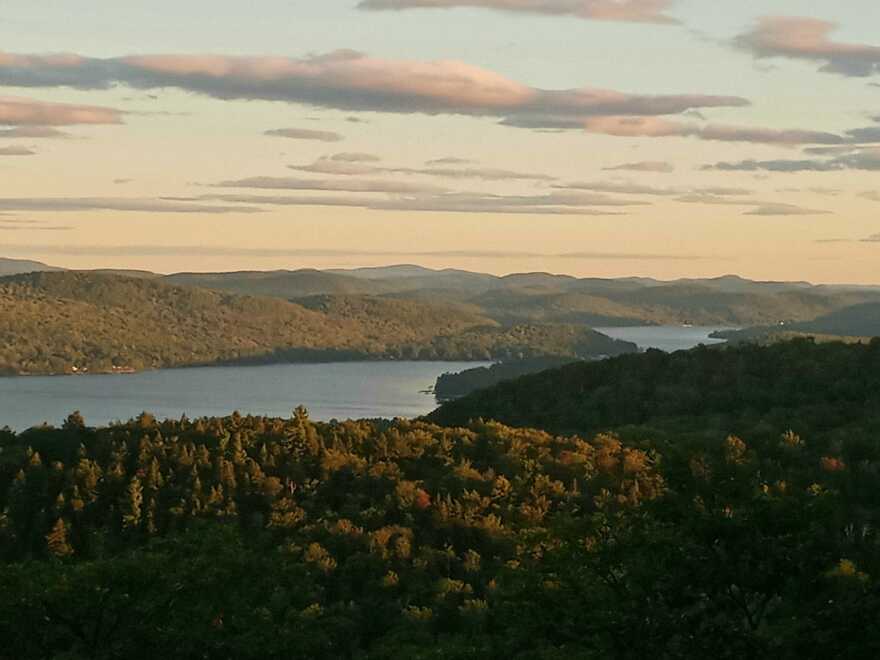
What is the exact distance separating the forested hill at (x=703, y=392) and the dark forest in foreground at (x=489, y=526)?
1.74 ft

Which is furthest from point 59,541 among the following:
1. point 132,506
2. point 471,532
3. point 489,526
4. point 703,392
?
point 703,392

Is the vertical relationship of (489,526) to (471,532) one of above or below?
above

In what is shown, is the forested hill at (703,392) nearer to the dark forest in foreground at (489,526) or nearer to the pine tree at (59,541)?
the dark forest in foreground at (489,526)

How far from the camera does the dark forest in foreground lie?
3244cm

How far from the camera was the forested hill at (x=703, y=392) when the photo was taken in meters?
158

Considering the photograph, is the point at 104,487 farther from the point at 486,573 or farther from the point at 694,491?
the point at 694,491

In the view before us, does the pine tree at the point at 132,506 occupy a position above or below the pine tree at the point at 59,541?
above

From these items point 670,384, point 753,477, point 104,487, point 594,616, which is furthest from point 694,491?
point 670,384

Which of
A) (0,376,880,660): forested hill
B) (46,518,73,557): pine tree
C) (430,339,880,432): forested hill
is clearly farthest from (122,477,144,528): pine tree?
(430,339,880,432): forested hill

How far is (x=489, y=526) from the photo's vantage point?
3625 inches

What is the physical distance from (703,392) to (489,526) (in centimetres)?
8896

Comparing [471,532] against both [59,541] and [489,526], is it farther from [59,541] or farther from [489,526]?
[59,541]

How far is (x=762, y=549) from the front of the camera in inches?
1257

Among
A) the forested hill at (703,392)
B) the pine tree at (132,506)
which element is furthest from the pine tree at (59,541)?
the forested hill at (703,392)
